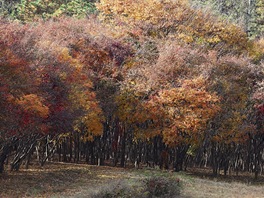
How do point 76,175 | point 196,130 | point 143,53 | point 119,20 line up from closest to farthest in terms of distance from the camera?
point 76,175 → point 196,130 → point 143,53 → point 119,20

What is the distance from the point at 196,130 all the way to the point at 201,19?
11.6 meters

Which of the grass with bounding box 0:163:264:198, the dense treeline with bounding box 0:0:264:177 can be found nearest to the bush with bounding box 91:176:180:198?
the grass with bounding box 0:163:264:198

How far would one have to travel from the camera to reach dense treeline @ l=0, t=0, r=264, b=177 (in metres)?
19.6

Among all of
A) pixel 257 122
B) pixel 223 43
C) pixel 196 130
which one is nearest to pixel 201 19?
pixel 223 43

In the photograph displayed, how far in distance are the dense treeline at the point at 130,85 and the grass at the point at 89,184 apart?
4.61ft

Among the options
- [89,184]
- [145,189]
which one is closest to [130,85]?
[89,184]

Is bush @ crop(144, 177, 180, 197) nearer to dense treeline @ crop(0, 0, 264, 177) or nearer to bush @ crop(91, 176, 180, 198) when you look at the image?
bush @ crop(91, 176, 180, 198)

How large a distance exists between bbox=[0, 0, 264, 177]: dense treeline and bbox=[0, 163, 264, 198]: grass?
1.41 m

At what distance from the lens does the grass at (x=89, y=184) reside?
1608cm

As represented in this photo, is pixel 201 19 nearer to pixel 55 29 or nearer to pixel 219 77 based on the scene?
pixel 219 77

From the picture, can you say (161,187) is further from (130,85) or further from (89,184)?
(130,85)

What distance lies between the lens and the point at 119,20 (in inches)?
1344

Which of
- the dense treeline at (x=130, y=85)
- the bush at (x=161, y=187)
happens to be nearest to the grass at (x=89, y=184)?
the bush at (x=161, y=187)

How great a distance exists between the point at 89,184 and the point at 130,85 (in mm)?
8390
